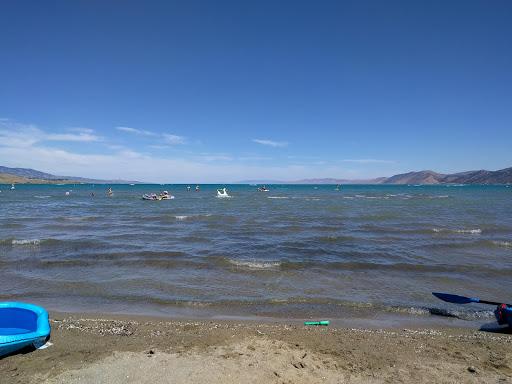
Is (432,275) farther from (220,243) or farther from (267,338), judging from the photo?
(220,243)

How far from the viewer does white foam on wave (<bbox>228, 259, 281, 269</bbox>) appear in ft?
52.5

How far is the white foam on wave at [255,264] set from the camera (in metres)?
16.0

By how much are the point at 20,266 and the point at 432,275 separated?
17498mm

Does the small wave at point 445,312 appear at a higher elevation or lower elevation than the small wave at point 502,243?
lower

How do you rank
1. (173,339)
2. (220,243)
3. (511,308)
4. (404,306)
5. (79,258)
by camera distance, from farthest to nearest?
(220,243) → (79,258) → (404,306) → (511,308) → (173,339)

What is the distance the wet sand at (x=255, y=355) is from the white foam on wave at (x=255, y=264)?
21.0ft

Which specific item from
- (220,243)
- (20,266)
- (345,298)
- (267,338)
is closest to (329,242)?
(220,243)

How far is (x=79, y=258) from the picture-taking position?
17.6m

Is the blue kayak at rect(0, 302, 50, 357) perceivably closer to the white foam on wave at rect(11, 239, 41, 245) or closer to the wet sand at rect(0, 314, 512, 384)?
the wet sand at rect(0, 314, 512, 384)

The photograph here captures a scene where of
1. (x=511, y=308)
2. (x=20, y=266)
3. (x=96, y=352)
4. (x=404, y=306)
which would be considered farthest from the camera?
(x=20, y=266)

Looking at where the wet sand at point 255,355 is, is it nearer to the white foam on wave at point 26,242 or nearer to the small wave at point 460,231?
the white foam on wave at point 26,242

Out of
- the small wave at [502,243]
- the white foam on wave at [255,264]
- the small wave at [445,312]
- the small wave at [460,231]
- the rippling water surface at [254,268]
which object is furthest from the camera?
the small wave at [460,231]

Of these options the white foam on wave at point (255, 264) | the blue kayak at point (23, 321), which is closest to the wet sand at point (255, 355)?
the blue kayak at point (23, 321)

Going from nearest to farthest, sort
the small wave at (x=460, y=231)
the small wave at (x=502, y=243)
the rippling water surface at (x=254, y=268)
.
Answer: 1. the rippling water surface at (x=254, y=268)
2. the small wave at (x=502, y=243)
3. the small wave at (x=460, y=231)
